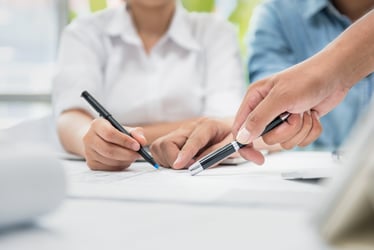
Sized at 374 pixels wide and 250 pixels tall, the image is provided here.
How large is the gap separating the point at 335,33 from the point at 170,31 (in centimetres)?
45

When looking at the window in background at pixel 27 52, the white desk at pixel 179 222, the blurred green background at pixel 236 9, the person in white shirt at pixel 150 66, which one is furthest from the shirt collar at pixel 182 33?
the window in background at pixel 27 52

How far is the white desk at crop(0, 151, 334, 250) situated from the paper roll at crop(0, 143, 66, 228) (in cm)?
2

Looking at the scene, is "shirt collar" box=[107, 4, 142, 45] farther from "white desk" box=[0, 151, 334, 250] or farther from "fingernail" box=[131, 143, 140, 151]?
"white desk" box=[0, 151, 334, 250]

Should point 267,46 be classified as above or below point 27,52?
above

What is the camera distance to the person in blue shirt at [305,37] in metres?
1.45

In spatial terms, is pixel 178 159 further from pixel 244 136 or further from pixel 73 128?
pixel 73 128

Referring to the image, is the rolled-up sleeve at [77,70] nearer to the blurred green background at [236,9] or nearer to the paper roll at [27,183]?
the blurred green background at [236,9]

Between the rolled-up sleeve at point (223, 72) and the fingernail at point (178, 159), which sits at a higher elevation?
the fingernail at point (178, 159)

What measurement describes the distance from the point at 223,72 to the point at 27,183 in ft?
3.37

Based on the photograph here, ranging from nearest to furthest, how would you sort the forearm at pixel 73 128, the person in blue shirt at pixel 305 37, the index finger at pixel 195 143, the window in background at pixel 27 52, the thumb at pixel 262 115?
the thumb at pixel 262 115 < the index finger at pixel 195 143 < the forearm at pixel 73 128 < the person in blue shirt at pixel 305 37 < the window in background at pixel 27 52

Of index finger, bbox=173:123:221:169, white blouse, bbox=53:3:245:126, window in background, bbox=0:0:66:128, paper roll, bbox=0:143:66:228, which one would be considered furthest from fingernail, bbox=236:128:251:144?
window in background, bbox=0:0:66:128

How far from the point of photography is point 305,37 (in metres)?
1.50

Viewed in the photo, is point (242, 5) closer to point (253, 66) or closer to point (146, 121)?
point (253, 66)

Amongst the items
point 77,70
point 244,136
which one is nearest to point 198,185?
point 244,136
